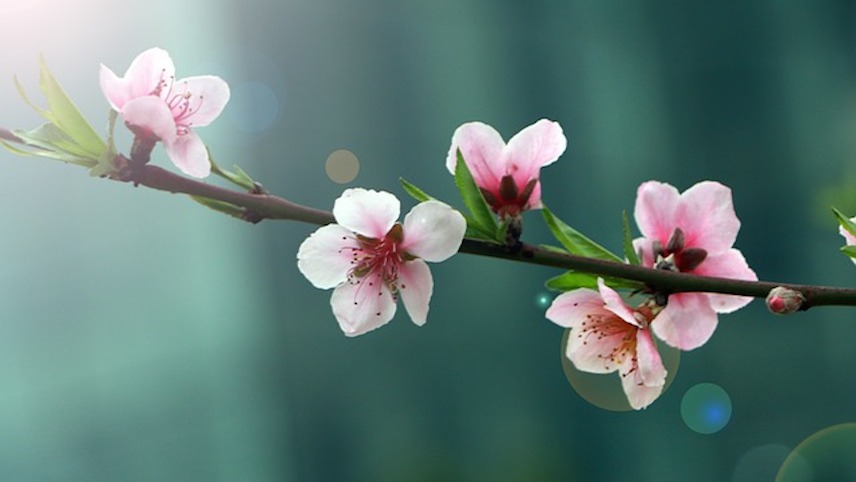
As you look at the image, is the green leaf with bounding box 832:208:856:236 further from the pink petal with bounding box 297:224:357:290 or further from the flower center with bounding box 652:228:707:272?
the pink petal with bounding box 297:224:357:290

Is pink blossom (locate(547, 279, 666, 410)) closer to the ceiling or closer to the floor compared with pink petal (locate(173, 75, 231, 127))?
closer to the floor

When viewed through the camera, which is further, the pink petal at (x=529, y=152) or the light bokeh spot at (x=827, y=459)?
the light bokeh spot at (x=827, y=459)

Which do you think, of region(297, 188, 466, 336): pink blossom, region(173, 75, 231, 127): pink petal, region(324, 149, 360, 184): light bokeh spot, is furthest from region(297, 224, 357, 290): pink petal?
region(324, 149, 360, 184): light bokeh spot

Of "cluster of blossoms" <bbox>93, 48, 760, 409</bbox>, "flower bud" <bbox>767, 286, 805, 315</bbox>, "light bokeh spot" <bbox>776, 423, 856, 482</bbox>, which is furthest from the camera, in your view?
"light bokeh spot" <bbox>776, 423, 856, 482</bbox>

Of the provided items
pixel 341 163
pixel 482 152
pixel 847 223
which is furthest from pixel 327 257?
pixel 341 163

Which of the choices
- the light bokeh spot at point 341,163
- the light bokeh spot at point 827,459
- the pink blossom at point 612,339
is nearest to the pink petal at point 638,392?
the pink blossom at point 612,339

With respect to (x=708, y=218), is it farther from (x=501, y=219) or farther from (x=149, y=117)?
(x=149, y=117)

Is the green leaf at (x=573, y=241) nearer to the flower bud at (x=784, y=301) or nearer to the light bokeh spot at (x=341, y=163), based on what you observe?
the flower bud at (x=784, y=301)
